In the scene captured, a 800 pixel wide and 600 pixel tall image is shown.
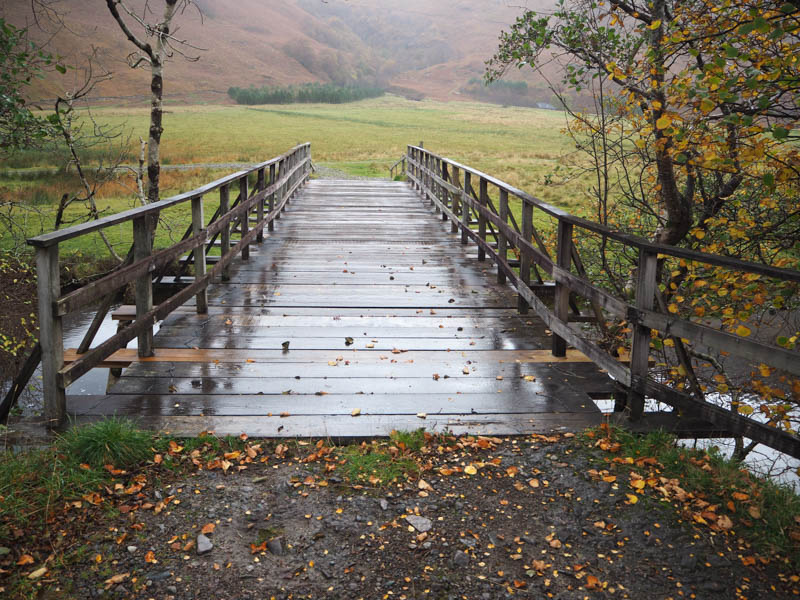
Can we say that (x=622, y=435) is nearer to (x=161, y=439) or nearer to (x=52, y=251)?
(x=161, y=439)

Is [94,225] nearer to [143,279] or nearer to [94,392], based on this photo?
[143,279]

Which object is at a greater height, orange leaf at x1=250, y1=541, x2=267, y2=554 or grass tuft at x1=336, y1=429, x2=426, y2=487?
grass tuft at x1=336, y1=429, x2=426, y2=487

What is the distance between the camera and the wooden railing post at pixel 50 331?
11.5 ft

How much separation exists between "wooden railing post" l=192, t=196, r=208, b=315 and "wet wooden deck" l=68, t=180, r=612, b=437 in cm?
14

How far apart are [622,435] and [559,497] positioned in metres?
0.76

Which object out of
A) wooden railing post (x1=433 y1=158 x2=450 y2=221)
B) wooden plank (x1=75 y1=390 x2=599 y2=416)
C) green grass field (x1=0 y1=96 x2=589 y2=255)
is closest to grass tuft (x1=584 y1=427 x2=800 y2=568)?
wooden plank (x1=75 y1=390 x2=599 y2=416)

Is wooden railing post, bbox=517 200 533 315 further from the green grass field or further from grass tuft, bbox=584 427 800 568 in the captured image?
grass tuft, bbox=584 427 800 568

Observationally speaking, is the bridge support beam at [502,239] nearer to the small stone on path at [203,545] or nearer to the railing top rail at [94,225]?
the railing top rail at [94,225]

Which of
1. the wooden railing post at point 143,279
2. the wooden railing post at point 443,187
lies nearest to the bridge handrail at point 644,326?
the wooden railing post at point 143,279

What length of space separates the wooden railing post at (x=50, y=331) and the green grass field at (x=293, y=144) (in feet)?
18.0

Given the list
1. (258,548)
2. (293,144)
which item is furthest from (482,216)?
(293,144)

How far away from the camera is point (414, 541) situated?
296cm

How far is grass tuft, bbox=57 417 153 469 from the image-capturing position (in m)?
3.44

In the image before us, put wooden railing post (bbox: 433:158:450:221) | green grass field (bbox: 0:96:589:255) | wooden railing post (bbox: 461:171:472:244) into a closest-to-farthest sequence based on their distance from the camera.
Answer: wooden railing post (bbox: 461:171:472:244) → wooden railing post (bbox: 433:158:450:221) → green grass field (bbox: 0:96:589:255)
